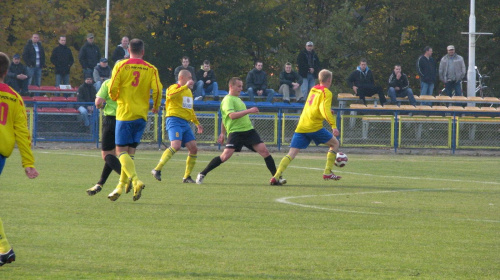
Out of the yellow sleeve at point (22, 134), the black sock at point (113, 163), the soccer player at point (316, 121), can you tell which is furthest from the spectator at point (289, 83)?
the yellow sleeve at point (22, 134)

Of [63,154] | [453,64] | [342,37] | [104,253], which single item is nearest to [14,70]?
[63,154]

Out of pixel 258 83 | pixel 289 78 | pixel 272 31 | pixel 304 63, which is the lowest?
pixel 258 83

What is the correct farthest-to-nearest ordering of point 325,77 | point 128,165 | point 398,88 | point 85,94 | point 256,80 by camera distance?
point 398,88
point 256,80
point 85,94
point 325,77
point 128,165

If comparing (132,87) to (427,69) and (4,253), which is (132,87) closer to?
(4,253)

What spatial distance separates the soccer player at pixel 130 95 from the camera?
11.7m

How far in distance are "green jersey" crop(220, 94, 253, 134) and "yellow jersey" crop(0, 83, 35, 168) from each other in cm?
812

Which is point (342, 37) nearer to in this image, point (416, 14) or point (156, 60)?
point (416, 14)

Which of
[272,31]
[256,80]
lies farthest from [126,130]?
[272,31]

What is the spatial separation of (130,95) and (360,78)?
768 inches

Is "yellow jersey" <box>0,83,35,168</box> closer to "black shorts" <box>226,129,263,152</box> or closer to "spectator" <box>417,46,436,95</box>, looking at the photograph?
"black shorts" <box>226,129,263,152</box>

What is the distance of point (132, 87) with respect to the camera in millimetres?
11758

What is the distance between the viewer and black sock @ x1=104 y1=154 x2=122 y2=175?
40.9 feet

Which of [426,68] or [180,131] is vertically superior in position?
[426,68]

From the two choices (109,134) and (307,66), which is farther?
(307,66)
